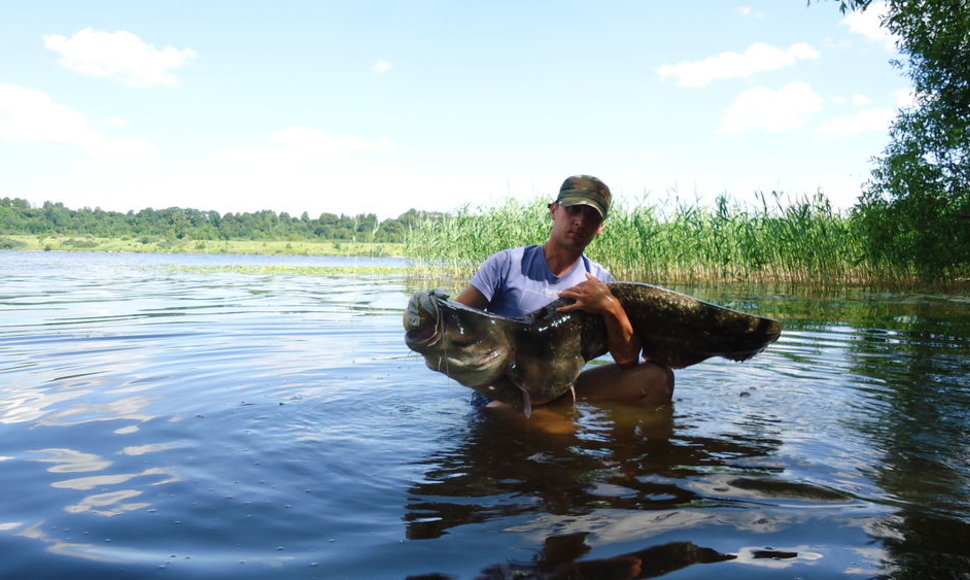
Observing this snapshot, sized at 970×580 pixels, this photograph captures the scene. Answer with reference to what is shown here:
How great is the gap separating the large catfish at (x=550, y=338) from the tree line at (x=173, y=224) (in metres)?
74.7

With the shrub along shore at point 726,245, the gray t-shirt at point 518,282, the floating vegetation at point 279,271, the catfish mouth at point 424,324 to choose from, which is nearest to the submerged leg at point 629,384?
the gray t-shirt at point 518,282

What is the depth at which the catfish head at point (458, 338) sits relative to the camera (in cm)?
320

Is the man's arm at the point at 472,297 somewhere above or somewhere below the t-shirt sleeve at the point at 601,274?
below

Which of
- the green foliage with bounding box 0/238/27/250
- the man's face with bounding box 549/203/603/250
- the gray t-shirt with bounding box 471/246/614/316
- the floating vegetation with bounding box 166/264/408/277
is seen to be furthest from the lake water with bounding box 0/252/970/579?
the green foliage with bounding box 0/238/27/250

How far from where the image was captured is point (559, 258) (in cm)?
414

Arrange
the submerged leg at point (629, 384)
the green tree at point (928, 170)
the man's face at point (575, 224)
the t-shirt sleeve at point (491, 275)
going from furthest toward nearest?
1. the green tree at point (928, 170)
2. the submerged leg at point (629, 384)
3. the t-shirt sleeve at point (491, 275)
4. the man's face at point (575, 224)

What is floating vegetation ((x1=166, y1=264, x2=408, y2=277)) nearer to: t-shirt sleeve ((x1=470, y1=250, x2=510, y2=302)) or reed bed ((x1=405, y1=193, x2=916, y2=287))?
reed bed ((x1=405, y1=193, x2=916, y2=287))

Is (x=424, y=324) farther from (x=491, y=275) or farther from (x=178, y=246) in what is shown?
(x=178, y=246)

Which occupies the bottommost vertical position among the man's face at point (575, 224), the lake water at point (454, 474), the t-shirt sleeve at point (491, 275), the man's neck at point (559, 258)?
the lake water at point (454, 474)

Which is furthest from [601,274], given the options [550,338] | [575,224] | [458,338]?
[458,338]

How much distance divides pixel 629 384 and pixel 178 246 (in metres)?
73.7

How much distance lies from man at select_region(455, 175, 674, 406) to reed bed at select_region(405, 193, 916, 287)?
45.2 ft

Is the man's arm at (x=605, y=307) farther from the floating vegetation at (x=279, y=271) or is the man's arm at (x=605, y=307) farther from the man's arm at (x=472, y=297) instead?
the floating vegetation at (x=279, y=271)

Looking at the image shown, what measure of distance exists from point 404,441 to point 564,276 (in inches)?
52.9
